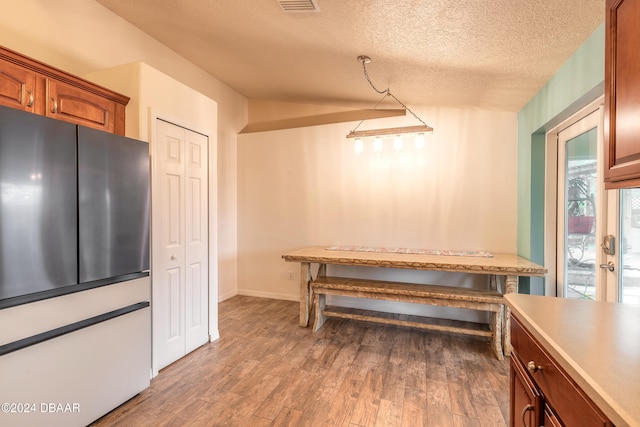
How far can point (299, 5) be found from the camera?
1932 mm

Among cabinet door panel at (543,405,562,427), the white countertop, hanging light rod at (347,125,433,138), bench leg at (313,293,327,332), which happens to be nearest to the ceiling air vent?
hanging light rod at (347,125,433,138)

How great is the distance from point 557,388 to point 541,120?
2472 millimetres

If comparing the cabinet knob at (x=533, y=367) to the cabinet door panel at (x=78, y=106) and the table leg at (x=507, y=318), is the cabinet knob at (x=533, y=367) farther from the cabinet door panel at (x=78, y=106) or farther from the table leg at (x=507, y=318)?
the cabinet door panel at (x=78, y=106)

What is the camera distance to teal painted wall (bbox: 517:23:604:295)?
1784 millimetres

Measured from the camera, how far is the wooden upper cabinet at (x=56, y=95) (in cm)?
166

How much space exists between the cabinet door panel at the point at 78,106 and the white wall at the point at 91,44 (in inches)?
30.8

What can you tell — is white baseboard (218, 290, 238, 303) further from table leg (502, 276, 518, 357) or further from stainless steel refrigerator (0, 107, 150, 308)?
table leg (502, 276, 518, 357)

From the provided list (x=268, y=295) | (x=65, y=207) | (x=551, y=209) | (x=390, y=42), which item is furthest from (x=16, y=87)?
(x=551, y=209)

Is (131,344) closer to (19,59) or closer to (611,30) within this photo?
(19,59)

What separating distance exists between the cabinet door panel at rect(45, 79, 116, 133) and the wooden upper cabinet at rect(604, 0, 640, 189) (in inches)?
112

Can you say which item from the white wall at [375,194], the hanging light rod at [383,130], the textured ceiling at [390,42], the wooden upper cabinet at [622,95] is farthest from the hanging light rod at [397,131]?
the wooden upper cabinet at [622,95]

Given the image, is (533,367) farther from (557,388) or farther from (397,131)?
(397,131)

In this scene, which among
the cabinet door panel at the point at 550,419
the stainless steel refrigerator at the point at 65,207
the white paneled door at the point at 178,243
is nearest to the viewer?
the cabinet door panel at the point at 550,419

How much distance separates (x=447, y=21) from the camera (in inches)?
70.2
